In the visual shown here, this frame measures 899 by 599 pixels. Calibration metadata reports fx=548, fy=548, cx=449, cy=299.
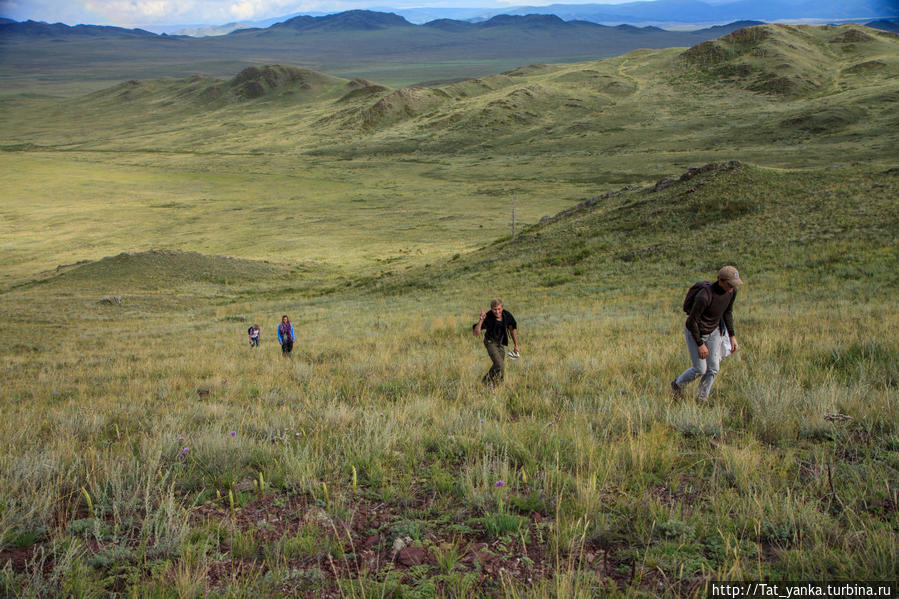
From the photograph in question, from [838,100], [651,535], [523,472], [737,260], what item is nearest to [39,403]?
[523,472]

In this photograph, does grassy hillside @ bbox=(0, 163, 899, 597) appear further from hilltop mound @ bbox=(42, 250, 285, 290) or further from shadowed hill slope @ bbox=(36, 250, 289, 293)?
hilltop mound @ bbox=(42, 250, 285, 290)

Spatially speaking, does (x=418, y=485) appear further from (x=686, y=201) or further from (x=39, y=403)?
(x=686, y=201)

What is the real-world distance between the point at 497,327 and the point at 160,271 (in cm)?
3714

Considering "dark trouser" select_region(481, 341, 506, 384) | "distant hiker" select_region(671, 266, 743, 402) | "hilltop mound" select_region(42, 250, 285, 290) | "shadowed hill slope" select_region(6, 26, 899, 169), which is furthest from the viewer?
"shadowed hill slope" select_region(6, 26, 899, 169)

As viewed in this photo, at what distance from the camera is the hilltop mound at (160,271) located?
36.7 meters

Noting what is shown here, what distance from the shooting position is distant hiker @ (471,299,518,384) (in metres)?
7.89

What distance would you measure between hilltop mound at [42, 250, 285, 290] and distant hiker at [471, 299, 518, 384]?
3405 cm

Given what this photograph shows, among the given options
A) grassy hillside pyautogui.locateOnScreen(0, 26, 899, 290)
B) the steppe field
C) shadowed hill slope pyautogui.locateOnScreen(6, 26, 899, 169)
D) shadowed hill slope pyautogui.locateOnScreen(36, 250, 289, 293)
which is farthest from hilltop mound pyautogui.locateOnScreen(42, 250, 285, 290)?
shadowed hill slope pyautogui.locateOnScreen(6, 26, 899, 169)

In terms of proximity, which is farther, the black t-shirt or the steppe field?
the black t-shirt

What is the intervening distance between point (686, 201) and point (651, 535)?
31395 mm

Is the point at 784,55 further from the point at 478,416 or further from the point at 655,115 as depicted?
the point at 478,416

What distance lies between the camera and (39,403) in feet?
26.8

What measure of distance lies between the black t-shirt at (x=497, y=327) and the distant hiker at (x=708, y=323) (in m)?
2.62

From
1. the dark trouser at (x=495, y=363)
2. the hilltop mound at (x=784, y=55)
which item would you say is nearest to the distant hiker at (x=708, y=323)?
the dark trouser at (x=495, y=363)
